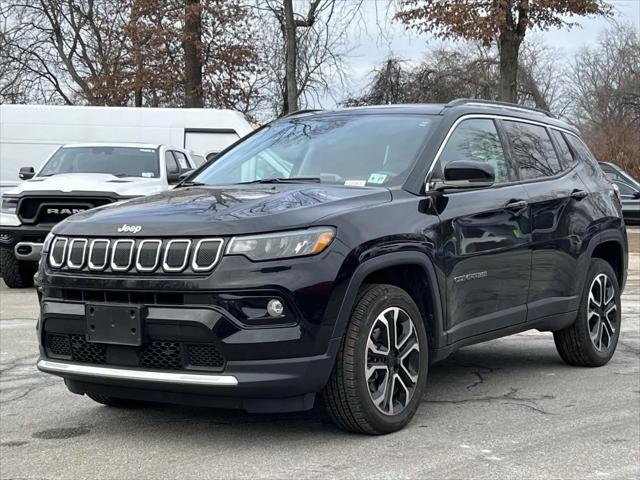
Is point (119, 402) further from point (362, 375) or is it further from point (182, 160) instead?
point (182, 160)

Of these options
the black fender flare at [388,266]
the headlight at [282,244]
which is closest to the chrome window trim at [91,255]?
the headlight at [282,244]

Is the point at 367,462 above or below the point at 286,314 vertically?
below

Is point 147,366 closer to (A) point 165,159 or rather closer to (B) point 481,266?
(B) point 481,266

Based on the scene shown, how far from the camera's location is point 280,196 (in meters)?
4.55

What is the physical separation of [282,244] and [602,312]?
337cm

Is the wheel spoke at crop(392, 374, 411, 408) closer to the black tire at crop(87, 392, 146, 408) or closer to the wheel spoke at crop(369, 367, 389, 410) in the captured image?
the wheel spoke at crop(369, 367, 389, 410)

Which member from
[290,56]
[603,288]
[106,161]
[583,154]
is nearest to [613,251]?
[603,288]

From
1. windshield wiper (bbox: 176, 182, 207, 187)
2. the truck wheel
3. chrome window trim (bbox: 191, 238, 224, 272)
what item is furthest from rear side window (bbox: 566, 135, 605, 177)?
the truck wheel

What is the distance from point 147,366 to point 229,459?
0.57 metres

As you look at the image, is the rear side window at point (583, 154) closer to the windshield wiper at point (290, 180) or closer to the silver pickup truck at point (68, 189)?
the windshield wiper at point (290, 180)

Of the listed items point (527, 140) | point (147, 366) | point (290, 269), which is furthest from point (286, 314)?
point (527, 140)

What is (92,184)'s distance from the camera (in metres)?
11.0

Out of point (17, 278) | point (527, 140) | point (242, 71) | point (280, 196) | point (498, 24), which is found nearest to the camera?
point (280, 196)

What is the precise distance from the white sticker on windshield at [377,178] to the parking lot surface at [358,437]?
1320mm
